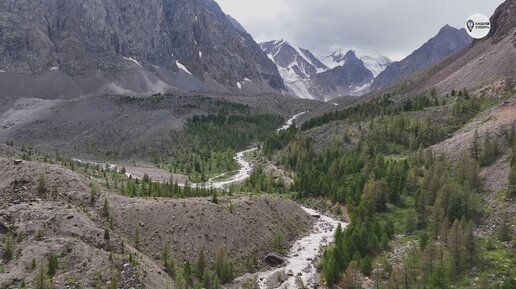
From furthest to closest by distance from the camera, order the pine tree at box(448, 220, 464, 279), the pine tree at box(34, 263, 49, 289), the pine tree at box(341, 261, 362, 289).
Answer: the pine tree at box(341, 261, 362, 289) → the pine tree at box(448, 220, 464, 279) → the pine tree at box(34, 263, 49, 289)

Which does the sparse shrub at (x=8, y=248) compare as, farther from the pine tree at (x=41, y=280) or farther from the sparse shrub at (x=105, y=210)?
the sparse shrub at (x=105, y=210)

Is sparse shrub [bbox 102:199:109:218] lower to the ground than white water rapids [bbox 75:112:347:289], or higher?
higher

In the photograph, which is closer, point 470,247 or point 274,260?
point 470,247

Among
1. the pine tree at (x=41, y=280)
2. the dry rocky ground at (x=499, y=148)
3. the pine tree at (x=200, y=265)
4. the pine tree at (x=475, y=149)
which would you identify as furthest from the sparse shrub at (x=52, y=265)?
the pine tree at (x=475, y=149)

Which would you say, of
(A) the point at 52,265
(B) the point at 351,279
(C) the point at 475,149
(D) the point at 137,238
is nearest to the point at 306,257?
(B) the point at 351,279

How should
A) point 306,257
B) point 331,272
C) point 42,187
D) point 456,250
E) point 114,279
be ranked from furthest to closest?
1. point 306,257
2. point 42,187
3. point 331,272
4. point 456,250
5. point 114,279

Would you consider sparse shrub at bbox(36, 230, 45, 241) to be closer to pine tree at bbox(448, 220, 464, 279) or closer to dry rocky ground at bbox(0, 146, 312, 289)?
dry rocky ground at bbox(0, 146, 312, 289)

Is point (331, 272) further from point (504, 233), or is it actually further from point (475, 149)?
point (475, 149)

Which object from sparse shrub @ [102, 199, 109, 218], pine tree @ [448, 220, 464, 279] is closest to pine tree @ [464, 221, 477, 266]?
pine tree @ [448, 220, 464, 279]

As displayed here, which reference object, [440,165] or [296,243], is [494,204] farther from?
[296,243]
